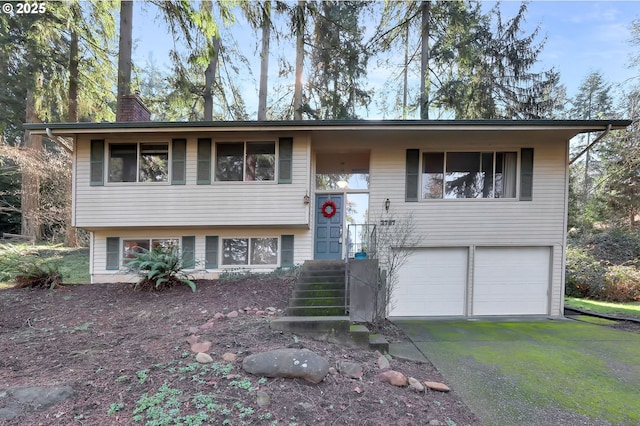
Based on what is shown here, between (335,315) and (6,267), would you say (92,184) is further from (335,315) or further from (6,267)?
(335,315)

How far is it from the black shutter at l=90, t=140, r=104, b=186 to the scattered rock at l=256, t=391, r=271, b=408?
778 cm

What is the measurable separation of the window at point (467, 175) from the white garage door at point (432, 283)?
1669mm

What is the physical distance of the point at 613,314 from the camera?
7863 mm

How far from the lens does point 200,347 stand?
137 inches

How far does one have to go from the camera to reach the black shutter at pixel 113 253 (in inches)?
318

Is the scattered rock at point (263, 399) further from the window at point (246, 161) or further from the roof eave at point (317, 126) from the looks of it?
the roof eave at point (317, 126)

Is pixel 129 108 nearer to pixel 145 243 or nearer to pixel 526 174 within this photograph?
pixel 145 243

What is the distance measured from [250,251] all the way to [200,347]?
4828 millimetres

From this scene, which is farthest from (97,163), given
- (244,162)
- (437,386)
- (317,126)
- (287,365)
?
(437,386)

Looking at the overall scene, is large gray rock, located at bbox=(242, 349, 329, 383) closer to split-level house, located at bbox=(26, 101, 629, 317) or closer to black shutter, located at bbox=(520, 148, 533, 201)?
split-level house, located at bbox=(26, 101, 629, 317)

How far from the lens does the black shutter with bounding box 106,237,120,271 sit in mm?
8086

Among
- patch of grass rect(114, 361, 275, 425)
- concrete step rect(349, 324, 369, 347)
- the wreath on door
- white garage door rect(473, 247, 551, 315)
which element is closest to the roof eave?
the wreath on door

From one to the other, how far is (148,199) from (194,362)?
5.97 metres

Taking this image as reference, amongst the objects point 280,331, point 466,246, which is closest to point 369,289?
point 280,331
